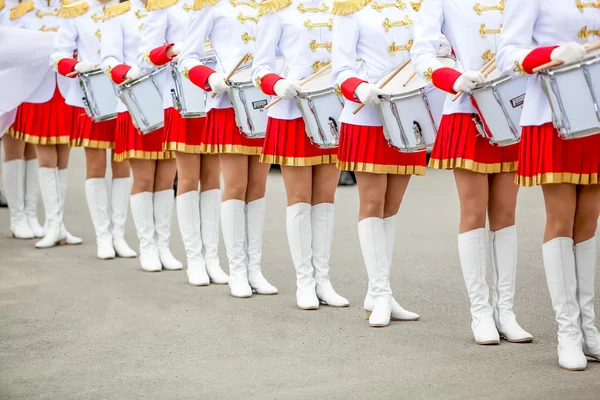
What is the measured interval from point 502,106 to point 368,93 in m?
0.63

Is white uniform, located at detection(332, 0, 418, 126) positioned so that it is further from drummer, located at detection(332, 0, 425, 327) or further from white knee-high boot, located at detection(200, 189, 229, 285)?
white knee-high boot, located at detection(200, 189, 229, 285)

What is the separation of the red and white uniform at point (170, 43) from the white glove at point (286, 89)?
1.07 m

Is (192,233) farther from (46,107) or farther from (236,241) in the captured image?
(46,107)

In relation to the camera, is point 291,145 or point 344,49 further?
point 291,145

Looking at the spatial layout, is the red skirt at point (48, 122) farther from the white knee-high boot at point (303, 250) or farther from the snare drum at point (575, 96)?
the snare drum at point (575, 96)

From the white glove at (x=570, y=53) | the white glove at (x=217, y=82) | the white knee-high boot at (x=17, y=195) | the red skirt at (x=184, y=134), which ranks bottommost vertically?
the white knee-high boot at (x=17, y=195)

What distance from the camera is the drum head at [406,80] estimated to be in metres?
4.55

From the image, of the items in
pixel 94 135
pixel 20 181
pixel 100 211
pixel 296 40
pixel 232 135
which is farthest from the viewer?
pixel 20 181

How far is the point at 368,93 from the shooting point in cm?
454

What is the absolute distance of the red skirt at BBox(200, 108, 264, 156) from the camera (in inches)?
221

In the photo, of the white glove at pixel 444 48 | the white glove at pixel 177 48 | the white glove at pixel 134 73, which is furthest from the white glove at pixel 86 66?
the white glove at pixel 444 48

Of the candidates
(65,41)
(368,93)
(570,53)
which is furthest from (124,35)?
(570,53)

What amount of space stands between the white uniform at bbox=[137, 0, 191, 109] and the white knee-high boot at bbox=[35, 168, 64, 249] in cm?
159

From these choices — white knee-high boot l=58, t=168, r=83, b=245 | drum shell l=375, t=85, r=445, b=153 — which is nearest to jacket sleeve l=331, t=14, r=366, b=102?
drum shell l=375, t=85, r=445, b=153
